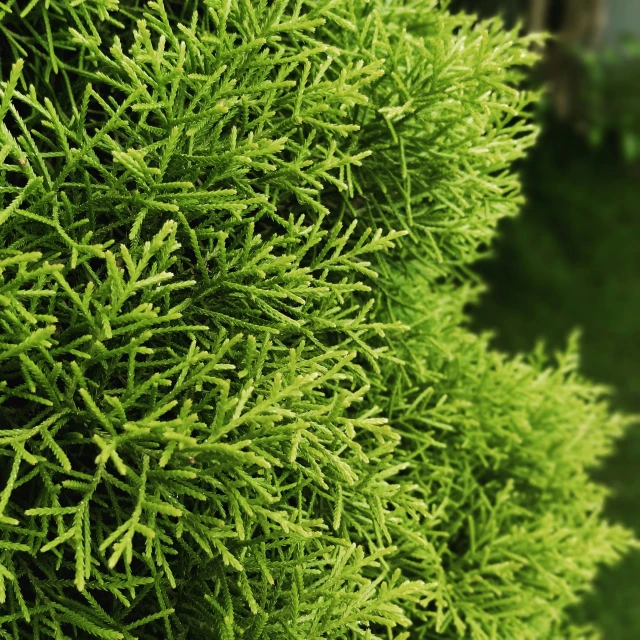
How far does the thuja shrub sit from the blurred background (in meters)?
3.98

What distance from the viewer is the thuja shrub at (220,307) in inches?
50.7

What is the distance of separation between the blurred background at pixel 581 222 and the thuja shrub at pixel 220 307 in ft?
13.1

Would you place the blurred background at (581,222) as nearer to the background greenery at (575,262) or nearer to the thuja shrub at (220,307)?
the background greenery at (575,262)

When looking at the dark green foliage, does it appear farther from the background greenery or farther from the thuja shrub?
the thuja shrub

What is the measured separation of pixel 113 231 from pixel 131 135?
22 centimetres

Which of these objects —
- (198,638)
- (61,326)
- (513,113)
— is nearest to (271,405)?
(61,326)

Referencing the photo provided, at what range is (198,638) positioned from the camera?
4.97 ft

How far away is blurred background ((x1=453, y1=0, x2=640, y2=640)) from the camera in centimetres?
554

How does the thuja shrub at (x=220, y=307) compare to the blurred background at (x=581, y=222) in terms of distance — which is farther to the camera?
the blurred background at (x=581, y=222)

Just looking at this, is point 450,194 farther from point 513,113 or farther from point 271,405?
point 271,405

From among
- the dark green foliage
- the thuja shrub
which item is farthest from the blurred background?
the thuja shrub

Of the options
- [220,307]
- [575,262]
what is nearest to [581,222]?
[575,262]

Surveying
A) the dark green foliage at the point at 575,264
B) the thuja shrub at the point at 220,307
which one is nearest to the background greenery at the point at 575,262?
the dark green foliage at the point at 575,264

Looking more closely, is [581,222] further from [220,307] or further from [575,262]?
[220,307]
